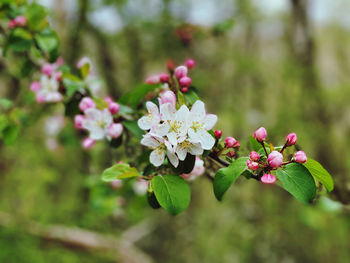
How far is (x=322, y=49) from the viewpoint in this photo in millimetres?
5520

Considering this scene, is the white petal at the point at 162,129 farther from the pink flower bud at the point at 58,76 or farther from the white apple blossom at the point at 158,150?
the pink flower bud at the point at 58,76

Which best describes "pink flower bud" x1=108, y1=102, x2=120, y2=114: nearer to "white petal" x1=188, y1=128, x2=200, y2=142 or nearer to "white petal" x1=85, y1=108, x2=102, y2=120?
"white petal" x1=85, y1=108, x2=102, y2=120

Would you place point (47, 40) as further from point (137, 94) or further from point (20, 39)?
point (137, 94)

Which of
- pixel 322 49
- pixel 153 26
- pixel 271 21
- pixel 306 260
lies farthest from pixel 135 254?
pixel 322 49

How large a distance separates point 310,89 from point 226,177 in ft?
8.22

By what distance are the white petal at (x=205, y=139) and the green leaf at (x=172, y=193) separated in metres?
0.08

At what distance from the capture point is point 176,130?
20.0 inches

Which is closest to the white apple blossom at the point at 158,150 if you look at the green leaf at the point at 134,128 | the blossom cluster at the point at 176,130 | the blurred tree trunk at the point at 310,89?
the blossom cluster at the point at 176,130

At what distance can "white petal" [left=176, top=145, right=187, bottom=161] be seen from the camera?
51 centimetres

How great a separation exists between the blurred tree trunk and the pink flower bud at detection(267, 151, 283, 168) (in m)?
2.14

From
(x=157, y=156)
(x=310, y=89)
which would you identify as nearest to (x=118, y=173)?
A: (x=157, y=156)

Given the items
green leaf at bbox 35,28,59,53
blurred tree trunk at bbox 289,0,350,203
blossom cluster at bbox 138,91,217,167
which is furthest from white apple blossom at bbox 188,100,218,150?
blurred tree trunk at bbox 289,0,350,203

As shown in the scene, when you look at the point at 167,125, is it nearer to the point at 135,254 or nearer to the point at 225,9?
the point at 135,254

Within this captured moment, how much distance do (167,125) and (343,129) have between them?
4338mm
